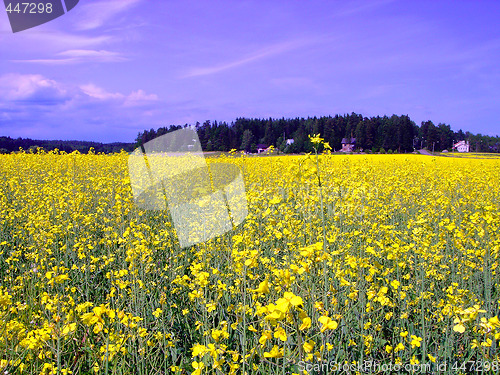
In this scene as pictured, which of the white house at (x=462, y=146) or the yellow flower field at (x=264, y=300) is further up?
the white house at (x=462, y=146)

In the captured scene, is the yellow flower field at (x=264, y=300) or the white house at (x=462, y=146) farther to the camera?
the white house at (x=462, y=146)

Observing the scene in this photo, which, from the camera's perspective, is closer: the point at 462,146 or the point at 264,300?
the point at 264,300

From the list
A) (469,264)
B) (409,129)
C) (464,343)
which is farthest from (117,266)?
(409,129)

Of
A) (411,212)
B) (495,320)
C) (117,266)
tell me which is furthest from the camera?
(411,212)

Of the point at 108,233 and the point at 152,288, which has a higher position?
the point at 108,233

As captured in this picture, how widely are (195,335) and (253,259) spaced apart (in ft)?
4.38

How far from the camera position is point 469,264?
346cm

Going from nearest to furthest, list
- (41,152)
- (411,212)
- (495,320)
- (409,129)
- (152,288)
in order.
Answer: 1. (495,320)
2. (152,288)
3. (411,212)
4. (41,152)
5. (409,129)

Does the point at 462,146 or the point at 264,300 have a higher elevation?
the point at 462,146

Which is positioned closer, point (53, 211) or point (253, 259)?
point (253, 259)

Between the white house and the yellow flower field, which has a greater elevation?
the white house

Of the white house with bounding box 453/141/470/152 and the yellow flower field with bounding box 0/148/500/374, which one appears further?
the white house with bounding box 453/141/470/152

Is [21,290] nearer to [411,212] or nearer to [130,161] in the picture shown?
[411,212]

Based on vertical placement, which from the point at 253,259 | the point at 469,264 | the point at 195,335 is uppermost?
the point at 253,259
